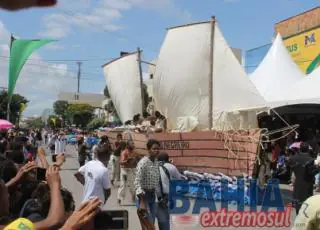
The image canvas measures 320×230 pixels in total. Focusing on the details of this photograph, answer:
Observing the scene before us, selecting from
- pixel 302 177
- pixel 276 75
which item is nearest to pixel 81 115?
pixel 276 75

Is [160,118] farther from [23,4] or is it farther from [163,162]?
[23,4]

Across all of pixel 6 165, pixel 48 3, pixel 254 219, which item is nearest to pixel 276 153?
pixel 254 219

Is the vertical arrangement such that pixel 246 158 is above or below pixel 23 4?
below

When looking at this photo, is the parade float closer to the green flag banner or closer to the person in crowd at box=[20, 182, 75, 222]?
the green flag banner

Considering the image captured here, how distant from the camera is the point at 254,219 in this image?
9.78 meters

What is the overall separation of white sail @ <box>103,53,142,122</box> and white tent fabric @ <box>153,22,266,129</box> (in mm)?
6009

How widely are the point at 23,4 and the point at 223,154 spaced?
11770 millimetres

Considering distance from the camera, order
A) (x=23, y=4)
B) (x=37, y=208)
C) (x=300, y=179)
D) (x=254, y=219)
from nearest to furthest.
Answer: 1. (x=23, y=4)
2. (x=37, y=208)
3. (x=300, y=179)
4. (x=254, y=219)

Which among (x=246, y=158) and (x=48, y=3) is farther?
(x=246, y=158)

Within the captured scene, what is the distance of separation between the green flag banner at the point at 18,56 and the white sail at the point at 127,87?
1316 cm

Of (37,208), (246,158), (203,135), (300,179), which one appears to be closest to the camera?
(37,208)

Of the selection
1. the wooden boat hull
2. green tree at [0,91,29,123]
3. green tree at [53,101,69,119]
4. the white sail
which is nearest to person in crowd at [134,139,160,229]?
the wooden boat hull

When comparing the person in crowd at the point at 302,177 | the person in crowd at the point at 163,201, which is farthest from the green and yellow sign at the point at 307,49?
the person in crowd at the point at 163,201

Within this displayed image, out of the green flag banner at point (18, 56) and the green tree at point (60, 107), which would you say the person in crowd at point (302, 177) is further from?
the green tree at point (60, 107)
